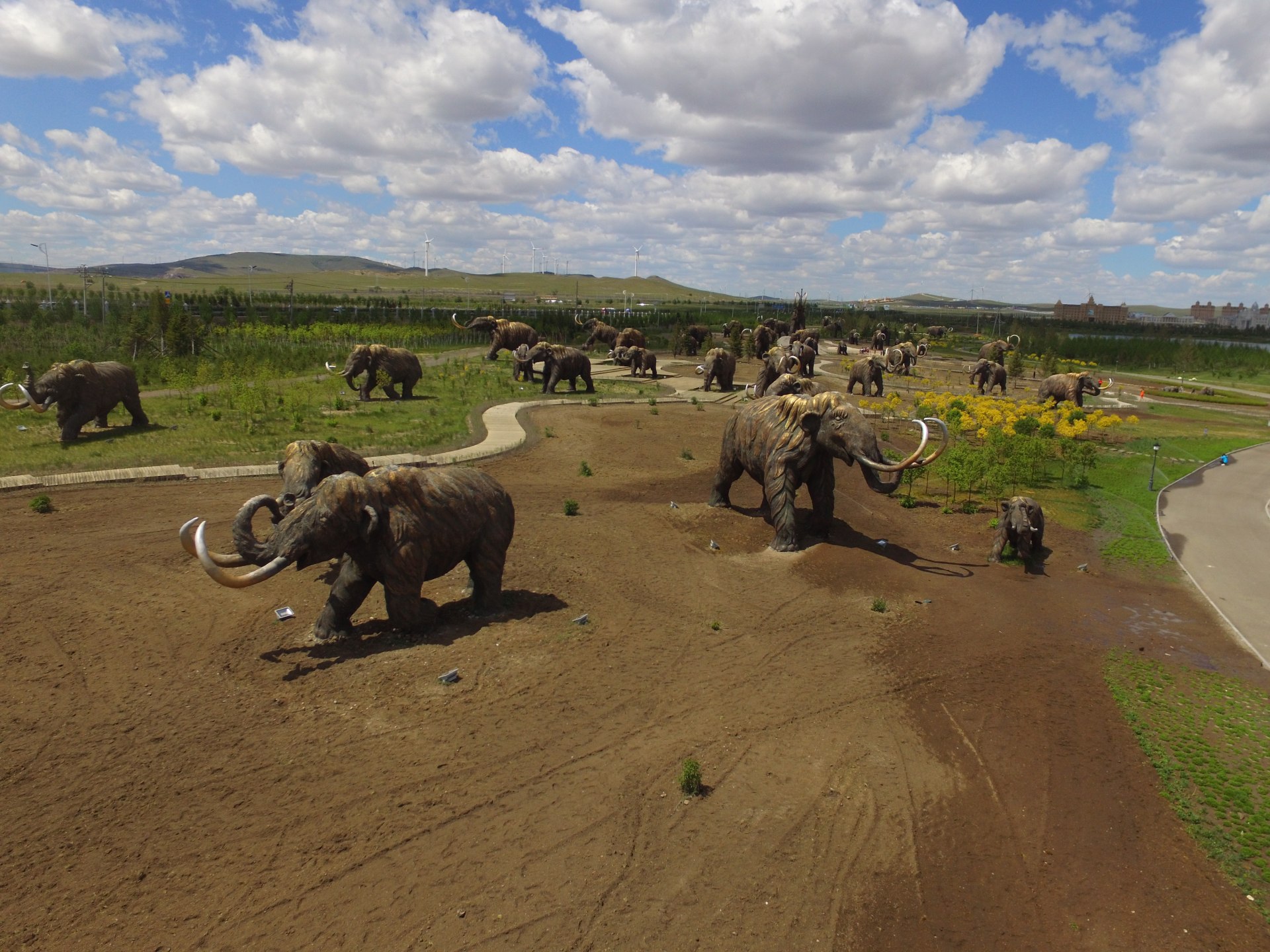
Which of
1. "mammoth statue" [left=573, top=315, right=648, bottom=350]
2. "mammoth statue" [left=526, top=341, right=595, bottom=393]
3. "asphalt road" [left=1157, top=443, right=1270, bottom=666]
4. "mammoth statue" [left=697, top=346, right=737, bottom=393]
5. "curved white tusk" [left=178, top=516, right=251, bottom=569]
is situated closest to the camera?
A: "curved white tusk" [left=178, top=516, right=251, bottom=569]

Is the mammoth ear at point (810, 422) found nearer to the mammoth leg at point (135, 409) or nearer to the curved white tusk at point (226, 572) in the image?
the curved white tusk at point (226, 572)

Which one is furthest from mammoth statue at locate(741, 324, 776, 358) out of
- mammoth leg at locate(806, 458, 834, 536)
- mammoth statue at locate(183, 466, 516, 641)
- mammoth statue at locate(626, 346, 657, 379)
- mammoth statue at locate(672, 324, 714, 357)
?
mammoth statue at locate(183, 466, 516, 641)

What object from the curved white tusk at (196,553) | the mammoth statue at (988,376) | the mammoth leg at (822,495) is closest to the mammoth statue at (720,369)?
the mammoth statue at (988,376)

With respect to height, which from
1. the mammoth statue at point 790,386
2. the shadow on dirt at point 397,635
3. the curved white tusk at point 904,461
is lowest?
the shadow on dirt at point 397,635

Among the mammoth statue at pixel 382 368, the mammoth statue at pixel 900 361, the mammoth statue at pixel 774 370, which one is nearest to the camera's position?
the mammoth statue at pixel 382 368

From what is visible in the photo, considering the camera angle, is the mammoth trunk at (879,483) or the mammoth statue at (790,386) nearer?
the mammoth trunk at (879,483)

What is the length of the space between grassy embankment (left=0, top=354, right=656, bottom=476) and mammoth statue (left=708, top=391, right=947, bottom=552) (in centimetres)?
1023

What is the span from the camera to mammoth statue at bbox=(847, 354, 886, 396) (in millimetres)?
38125

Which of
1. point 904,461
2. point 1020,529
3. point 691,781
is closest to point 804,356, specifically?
point 1020,529

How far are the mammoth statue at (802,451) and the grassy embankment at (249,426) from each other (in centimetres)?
1023

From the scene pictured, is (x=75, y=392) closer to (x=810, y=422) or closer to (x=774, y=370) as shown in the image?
(x=810, y=422)

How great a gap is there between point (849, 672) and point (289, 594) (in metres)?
7.95

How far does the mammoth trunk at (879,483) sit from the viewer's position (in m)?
13.7

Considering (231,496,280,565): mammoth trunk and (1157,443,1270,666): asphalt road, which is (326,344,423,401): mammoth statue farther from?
(1157,443,1270,666): asphalt road
